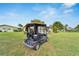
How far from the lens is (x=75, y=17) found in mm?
1958

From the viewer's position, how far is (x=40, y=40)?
78.2 inches

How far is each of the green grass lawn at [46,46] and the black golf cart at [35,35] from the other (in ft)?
0.16

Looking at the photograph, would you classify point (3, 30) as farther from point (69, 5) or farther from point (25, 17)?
point (69, 5)

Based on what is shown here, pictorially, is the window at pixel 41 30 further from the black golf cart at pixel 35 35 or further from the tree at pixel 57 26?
the tree at pixel 57 26

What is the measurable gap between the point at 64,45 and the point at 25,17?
1.78 feet

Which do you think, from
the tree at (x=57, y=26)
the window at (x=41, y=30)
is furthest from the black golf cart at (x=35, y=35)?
the tree at (x=57, y=26)

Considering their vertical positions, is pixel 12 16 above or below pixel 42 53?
above

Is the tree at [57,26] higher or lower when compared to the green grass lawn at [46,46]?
higher

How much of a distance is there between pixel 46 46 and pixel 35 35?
176mm

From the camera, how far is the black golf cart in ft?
6.45

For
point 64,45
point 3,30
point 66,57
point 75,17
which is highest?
point 75,17

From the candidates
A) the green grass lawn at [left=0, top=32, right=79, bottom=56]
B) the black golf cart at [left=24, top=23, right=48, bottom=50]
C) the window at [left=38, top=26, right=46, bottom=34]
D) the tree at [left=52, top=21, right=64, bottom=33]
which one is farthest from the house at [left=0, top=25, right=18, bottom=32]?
the tree at [left=52, top=21, right=64, bottom=33]

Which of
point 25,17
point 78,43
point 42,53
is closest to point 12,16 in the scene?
point 25,17

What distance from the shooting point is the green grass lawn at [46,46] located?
1951mm
